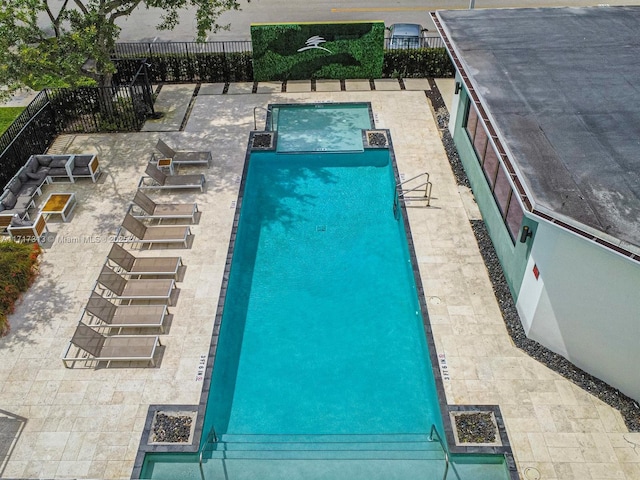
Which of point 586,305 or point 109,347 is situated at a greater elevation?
point 586,305

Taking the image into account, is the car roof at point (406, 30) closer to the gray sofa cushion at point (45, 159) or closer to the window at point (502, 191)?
the window at point (502, 191)

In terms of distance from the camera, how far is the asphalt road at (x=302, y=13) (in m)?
32.0

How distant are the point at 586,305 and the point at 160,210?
12.4 m

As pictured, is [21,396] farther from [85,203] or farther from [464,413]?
[464,413]

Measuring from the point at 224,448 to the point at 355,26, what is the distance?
19169 mm

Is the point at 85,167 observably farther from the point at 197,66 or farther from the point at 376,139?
the point at 376,139

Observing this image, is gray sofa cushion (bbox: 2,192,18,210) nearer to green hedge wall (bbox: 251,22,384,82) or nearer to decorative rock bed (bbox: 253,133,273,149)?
decorative rock bed (bbox: 253,133,273,149)

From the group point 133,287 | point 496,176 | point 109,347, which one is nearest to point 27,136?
point 133,287

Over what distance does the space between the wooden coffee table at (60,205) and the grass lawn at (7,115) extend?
555 cm

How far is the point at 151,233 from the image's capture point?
1773cm

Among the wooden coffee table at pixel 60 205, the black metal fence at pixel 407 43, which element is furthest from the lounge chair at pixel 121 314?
the black metal fence at pixel 407 43

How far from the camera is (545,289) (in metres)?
13.4

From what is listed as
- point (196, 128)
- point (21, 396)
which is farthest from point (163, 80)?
point (21, 396)

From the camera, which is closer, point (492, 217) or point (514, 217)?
point (514, 217)
